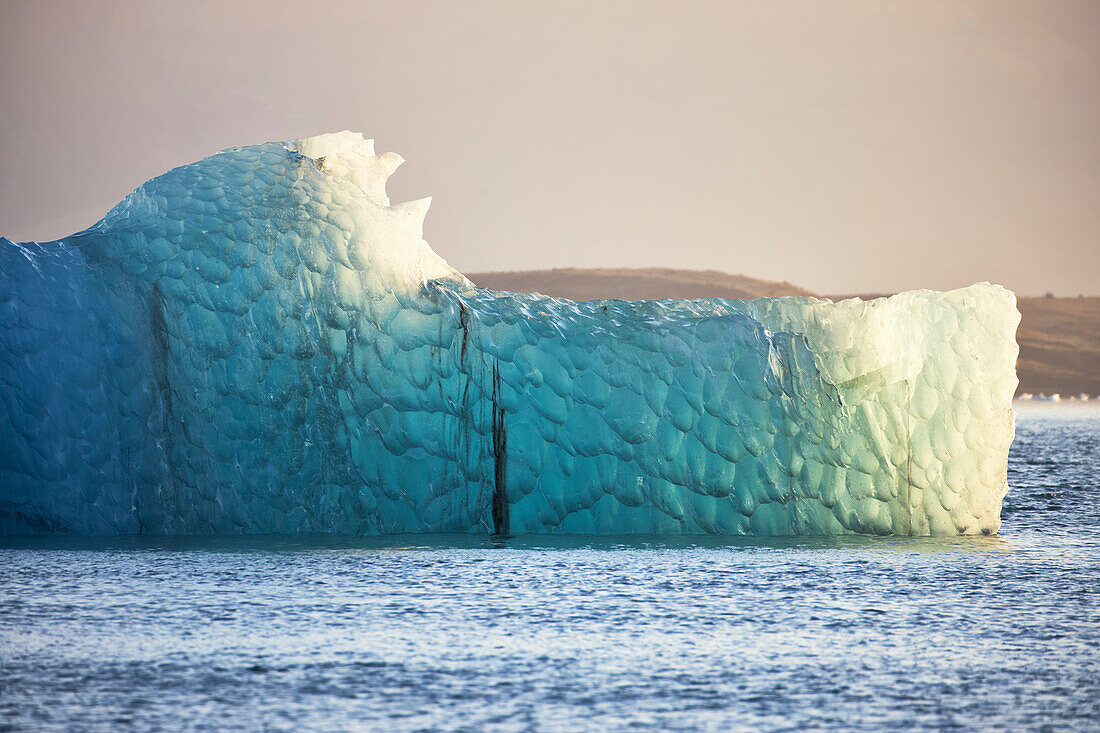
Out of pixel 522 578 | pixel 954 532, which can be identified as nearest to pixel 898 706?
pixel 522 578

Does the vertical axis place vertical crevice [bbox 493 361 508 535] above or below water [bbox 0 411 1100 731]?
above

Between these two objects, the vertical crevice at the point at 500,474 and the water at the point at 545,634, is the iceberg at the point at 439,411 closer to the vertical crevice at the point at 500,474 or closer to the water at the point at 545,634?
the vertical crevice at the point at 500,474

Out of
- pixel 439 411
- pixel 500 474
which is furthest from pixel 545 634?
pixel 439 411

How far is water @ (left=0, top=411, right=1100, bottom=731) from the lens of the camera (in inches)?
222

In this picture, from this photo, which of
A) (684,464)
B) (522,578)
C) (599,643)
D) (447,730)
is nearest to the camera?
(447,730)

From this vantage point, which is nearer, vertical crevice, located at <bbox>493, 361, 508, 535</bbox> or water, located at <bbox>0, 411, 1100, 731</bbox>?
water, located at <bbox>0, 411, 1100, 731</bbox>

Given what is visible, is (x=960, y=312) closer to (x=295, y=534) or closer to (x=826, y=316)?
(x=826, y=316)

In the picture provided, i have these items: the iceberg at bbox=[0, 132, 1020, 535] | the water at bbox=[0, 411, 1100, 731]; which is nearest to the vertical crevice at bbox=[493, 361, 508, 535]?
the iceberg at bbox=[0, 132, 1020, 535]

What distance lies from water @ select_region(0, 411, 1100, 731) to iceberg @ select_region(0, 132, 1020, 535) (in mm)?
470

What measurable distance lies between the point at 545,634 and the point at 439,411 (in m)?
4.13

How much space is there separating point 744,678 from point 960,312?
6.19m

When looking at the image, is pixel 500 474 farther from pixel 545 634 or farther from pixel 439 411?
pixel 545 634

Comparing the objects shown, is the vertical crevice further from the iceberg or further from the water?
the water

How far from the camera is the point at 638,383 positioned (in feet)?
35.8
